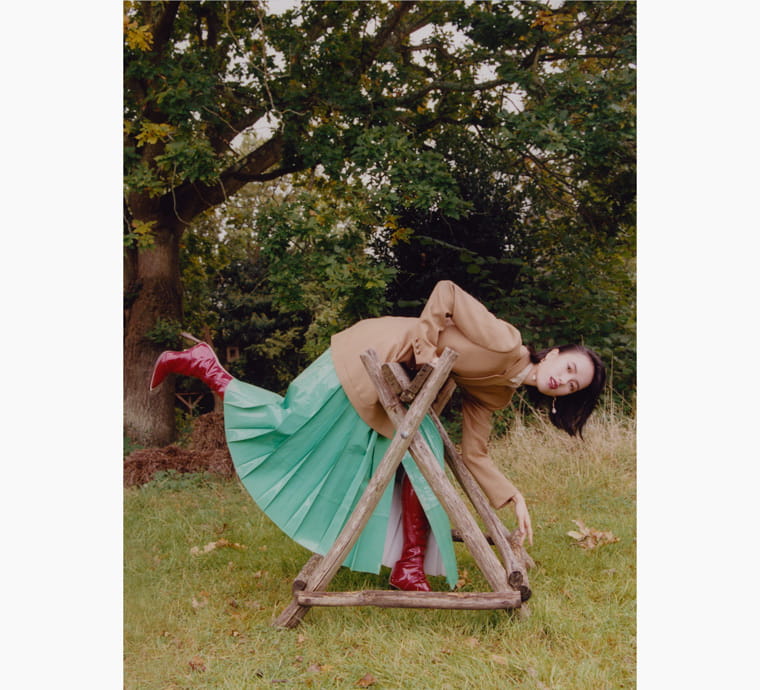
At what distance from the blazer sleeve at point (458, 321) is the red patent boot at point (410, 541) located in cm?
67

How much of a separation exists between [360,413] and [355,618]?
34.0 inches

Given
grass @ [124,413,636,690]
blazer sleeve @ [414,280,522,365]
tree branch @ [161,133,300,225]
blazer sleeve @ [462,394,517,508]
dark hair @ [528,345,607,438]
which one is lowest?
grass @ [124,413,636,690]

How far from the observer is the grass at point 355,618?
8.28ft

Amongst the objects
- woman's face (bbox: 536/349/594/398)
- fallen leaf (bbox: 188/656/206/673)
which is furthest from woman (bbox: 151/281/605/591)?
fallen leaf (bbox: 188/656/206/673)

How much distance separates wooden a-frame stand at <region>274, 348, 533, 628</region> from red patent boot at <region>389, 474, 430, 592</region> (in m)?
0.34

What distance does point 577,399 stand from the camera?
294 centimetres

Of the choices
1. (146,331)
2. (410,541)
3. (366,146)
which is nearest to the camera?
(410,541)

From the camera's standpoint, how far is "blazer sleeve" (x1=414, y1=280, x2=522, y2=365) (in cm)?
276

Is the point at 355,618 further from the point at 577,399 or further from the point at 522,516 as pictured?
the point at 577,399

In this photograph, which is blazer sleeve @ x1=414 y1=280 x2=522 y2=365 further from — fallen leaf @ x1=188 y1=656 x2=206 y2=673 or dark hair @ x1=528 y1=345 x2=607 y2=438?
fallen leaf @ x1=188 y1=656 x2=206 y2=673

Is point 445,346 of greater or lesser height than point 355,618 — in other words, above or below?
above

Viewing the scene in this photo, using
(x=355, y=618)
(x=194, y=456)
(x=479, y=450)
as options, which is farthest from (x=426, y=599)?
(x=194, y=456)

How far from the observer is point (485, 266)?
448 centimetres

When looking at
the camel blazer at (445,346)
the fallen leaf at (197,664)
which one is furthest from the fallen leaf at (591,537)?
the fallen leaf at (197,664)
